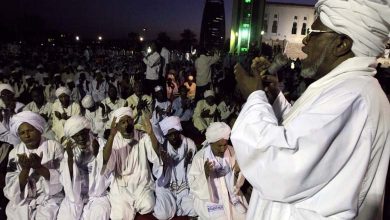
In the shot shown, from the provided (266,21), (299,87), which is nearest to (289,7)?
(266,21)

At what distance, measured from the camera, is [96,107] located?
776cm

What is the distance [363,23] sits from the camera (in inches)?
55.1

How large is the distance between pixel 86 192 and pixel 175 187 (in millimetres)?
1234

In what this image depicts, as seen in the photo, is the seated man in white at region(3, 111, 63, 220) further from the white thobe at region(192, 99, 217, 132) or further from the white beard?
the white thobe at region(192, 99, 217, 132)

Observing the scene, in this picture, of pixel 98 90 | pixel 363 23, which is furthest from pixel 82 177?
pixel 98 90

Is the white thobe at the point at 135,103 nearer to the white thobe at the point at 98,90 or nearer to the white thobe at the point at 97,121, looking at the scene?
the white thobe at the point at 97,121

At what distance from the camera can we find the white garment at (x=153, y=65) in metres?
11.0

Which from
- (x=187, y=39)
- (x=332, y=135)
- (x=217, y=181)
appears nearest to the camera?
(x=332, y=135)

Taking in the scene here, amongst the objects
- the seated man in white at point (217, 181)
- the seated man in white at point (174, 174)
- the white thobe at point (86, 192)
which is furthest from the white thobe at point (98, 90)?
the seated man in white at point (217, 181)

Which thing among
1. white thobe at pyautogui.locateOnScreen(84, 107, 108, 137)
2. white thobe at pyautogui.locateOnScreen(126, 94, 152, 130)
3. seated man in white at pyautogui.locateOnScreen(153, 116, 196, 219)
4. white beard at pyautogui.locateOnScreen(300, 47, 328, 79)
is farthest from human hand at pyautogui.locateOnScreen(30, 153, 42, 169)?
white thobe at pyautogui.locateOnScreen(126, 94, 152, 130)

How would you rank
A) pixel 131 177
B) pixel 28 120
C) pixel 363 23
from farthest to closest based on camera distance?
pixel 131 177 < pixel 28 120 < pixel 363 23

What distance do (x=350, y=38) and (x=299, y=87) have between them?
10270 millimetres

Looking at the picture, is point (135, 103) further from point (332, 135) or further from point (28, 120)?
point (332, 135)

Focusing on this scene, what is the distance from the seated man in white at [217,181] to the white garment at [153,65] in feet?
22.6
